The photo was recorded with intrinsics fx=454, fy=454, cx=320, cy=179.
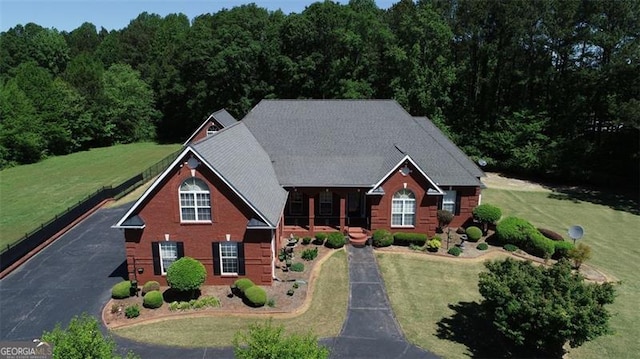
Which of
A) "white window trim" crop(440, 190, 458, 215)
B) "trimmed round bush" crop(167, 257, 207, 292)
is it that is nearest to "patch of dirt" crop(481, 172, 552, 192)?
"white window trim" crop(440, 190, 458, 215)

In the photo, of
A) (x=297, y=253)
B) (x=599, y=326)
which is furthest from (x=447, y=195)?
(x=599, y=326)

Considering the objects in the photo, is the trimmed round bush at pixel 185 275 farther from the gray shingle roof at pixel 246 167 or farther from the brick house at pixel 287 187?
the gray shingle roof at pixel 246 167

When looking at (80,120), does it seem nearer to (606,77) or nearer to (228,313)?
(228,313)

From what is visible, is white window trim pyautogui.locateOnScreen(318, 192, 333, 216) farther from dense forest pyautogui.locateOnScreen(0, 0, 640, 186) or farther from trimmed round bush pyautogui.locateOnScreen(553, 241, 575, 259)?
dense forest pyautogui.locateOnScreen(0, 0, 640, 186)

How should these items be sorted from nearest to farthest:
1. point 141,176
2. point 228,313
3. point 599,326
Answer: point 599,326
point 228,313
point 141,176

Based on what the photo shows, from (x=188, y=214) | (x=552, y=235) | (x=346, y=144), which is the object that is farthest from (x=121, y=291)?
(x=552, y=235)

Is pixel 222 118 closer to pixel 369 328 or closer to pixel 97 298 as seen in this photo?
pixel 97 298
